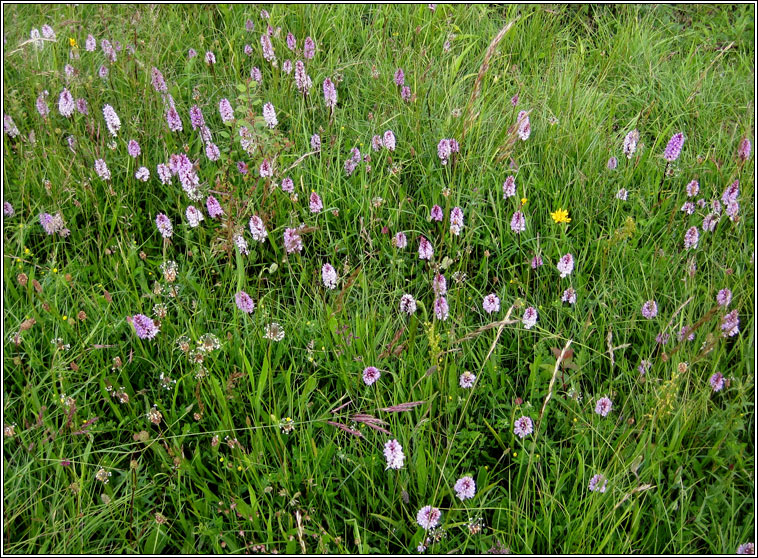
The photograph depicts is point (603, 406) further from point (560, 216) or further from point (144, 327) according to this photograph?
point (144, 327)

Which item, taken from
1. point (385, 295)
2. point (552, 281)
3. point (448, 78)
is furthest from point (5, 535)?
point (448, 78)

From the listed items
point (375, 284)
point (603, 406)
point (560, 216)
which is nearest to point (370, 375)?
point (375, 284)

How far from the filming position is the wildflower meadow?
5.68ft

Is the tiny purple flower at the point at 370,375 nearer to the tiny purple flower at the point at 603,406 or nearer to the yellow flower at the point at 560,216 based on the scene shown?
the tiny purple flower at the point at 603,406

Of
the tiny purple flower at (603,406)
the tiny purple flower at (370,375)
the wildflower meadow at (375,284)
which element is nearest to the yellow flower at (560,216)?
the wildflower meadow at (375,284)

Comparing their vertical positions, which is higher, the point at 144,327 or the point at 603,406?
the point at 144,327

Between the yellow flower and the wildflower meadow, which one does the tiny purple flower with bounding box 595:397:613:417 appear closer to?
the wildflower meadow

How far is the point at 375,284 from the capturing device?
228 cm

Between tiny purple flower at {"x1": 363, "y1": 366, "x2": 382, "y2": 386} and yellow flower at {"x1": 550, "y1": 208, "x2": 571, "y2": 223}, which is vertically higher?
yellow flower at {"x1": 550, "y1": 208, "x2": 571, "y2": 223}

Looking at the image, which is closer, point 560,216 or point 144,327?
point 144,327

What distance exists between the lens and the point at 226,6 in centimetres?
341

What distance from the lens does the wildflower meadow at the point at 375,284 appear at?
173 cm

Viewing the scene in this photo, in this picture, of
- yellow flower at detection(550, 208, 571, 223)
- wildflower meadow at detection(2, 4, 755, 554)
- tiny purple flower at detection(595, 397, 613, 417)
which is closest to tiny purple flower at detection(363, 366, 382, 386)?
wildflower meadow at detection(2, 4, 755, 554)

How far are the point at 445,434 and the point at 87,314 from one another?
1329 millimetres
